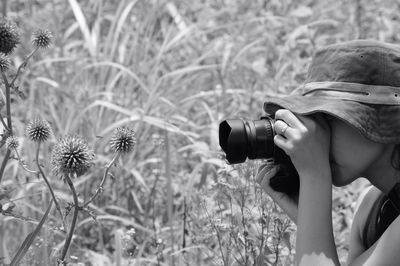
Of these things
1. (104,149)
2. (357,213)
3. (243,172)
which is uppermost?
(104,149)

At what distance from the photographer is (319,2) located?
4.89 metres

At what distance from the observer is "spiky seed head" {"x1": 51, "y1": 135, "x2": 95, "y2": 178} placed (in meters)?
1.71

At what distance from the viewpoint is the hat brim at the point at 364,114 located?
1.59m

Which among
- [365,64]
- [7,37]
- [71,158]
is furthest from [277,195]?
[7,37]

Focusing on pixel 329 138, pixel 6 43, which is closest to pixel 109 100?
pixel 6 43

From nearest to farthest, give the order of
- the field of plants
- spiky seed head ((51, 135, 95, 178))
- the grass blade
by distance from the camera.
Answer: spiky seed head ((51, 135, 95, 178))
the field of plants
the grass blade

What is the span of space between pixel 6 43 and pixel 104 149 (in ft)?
4.79

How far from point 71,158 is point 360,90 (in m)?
0.67

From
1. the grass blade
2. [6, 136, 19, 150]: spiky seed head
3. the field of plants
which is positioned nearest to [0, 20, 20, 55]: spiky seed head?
the field of plants

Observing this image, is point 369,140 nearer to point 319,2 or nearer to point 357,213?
point 357,213

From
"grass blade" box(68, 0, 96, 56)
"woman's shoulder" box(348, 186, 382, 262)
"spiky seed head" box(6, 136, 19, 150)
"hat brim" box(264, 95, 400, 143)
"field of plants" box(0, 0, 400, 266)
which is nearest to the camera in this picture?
"hat brim" box(264, 95, 400, 143)

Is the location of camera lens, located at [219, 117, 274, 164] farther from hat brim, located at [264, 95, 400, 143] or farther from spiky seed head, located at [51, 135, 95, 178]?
spiky seed head, located at [51, 135, 95, 178]

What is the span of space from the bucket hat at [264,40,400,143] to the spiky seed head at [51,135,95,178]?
47 centimetres

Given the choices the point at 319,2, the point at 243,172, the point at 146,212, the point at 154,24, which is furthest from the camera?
the point at 319,2
